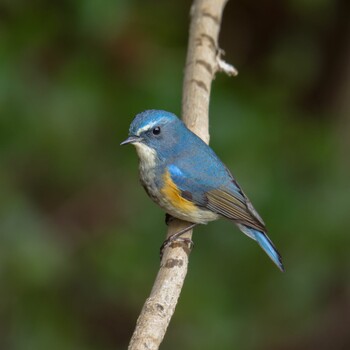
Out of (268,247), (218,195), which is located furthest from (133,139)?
(268,247)

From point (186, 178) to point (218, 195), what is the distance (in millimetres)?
209

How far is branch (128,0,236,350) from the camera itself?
137 inches

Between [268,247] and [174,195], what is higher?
[174,195]

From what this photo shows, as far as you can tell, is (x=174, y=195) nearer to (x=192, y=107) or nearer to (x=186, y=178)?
(x=186, y=178)

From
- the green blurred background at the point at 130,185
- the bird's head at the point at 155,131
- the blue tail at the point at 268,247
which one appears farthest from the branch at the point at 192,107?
the green blurred background at the point at 130,185

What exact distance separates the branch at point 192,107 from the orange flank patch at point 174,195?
0.09m

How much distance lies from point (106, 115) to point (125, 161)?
389mm

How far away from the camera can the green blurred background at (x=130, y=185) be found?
18.3ft

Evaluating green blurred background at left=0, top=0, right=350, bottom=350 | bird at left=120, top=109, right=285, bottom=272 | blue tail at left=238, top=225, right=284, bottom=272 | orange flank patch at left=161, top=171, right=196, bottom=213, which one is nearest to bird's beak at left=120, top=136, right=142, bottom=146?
bird at left=120, top=109, right=285, bottom=272

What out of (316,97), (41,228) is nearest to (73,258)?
(41,228)

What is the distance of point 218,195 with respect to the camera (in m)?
4.89

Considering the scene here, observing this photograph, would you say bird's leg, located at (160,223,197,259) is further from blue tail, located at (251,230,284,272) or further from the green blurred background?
the green blurred background

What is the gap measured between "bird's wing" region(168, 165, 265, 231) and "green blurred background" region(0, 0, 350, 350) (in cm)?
77

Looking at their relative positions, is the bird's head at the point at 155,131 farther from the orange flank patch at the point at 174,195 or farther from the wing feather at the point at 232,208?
the wing feather at the point at 232,208
